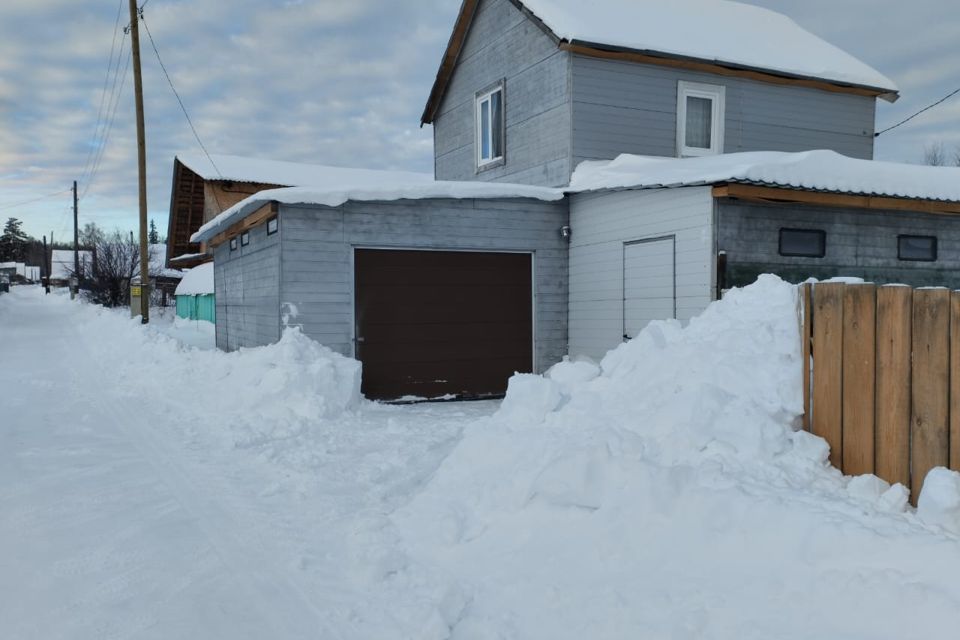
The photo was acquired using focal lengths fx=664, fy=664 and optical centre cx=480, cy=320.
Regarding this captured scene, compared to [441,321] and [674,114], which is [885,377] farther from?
[674,114]

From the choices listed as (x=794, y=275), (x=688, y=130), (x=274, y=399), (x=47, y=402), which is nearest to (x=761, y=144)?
(x=688, y=130)

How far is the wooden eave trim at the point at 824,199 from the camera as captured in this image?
8.58 metres

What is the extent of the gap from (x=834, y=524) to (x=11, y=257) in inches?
5307

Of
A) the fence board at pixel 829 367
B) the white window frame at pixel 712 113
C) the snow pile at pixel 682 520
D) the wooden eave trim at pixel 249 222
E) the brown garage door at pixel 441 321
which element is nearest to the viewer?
the snow pile at pixel 682 520

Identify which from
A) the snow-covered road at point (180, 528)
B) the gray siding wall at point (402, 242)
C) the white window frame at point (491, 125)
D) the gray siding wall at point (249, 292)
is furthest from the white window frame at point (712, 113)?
the gray siding wall at point (249, 292)

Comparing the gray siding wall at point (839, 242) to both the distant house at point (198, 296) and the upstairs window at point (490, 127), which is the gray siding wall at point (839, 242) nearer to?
the upstairs window at point (490, 127)

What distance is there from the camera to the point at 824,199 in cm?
898

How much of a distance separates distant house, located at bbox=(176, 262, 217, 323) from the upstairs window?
704 inches

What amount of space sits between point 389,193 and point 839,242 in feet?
22.2

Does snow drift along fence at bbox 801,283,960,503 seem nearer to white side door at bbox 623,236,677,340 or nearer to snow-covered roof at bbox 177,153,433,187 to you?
white side door at bbox 623,236,677,340

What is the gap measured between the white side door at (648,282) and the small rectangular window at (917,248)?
394 centimetres

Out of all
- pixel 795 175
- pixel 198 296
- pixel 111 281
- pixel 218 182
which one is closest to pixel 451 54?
pixel 795 175

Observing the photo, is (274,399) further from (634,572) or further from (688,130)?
(688,130)

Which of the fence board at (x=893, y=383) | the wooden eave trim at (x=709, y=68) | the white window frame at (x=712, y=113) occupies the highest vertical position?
the wooden eave trim at (x=709, y=68)
